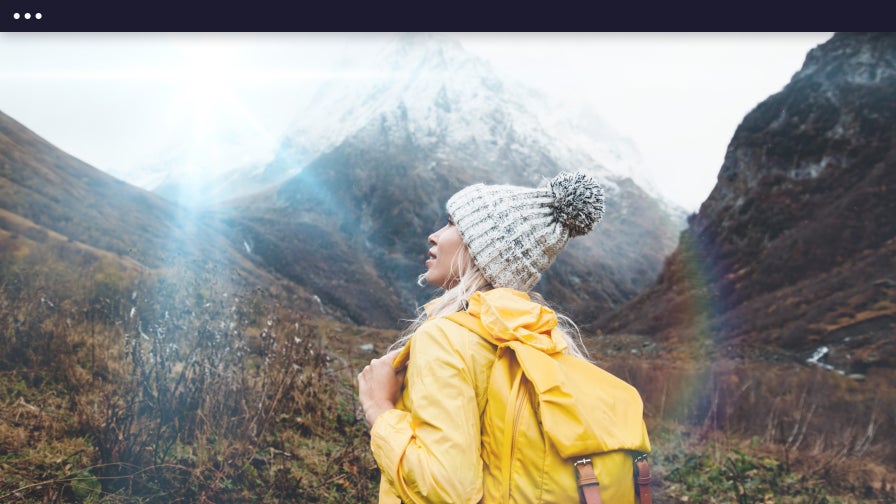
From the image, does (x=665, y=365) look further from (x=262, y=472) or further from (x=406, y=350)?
(x=406, y=350)

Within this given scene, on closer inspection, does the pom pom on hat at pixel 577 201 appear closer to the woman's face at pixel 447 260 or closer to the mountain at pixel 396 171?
the woman's face at pixel 447 260

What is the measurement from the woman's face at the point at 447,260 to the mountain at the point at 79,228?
11.6 feet

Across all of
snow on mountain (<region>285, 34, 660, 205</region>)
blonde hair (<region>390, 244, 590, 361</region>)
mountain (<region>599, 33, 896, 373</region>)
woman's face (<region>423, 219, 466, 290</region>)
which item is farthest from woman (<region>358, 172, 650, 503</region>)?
mountain (<region>599, 33, 896, 373</region>)

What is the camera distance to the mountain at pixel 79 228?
12.4ft

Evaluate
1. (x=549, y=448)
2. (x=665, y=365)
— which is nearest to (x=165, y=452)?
(x=549, y=448)

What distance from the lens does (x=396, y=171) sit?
9492mm

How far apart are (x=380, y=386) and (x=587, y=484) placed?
0.54 m

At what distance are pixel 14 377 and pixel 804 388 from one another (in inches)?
266

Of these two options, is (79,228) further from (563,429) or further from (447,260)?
(563,429)

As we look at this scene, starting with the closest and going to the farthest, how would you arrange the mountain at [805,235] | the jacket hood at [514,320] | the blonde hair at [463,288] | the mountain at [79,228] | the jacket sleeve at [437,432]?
the jacket sleeve at [437,432], the jacket hood at [514,320], the blonde hair at [463,288], the mountain at [79,228], the mountain at [805,235]

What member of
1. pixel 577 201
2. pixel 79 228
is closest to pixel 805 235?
pixel 577 201

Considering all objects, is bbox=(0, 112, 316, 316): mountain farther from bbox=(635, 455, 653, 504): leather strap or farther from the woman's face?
bbox=(635, 455, 653, 504): leather strap

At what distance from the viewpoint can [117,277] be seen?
13.5 ft

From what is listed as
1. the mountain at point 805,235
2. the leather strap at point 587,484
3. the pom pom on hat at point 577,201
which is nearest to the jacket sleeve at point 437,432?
the leather strap at point 587,484
